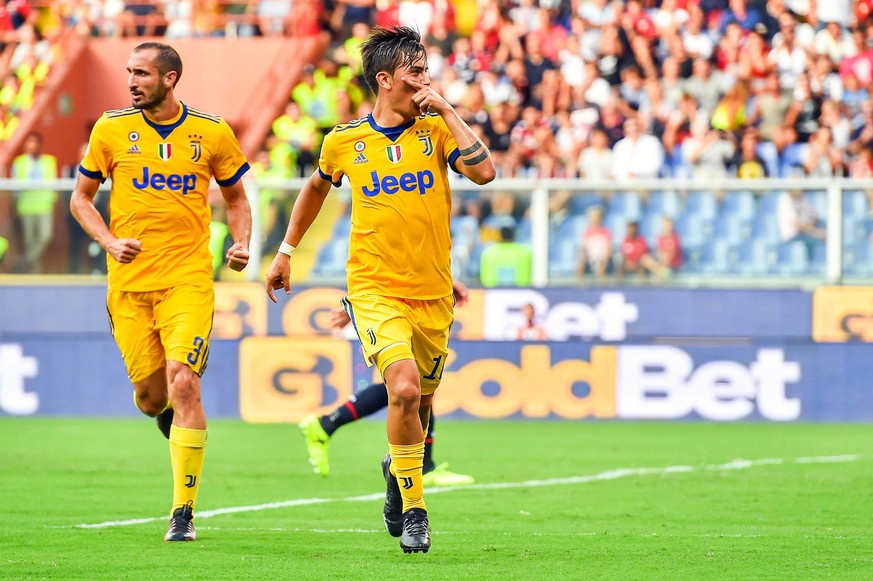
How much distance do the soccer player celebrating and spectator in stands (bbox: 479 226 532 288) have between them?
205 inches

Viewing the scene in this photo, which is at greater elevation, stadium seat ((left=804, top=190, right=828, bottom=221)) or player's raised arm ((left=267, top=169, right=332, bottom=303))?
stadium seat ((left=804, top=190, right=828, bottom=221))

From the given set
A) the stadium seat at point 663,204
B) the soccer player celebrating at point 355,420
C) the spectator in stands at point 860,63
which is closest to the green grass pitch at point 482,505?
the soccer player celebrating at point 355,420

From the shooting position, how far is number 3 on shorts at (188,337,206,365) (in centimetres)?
755

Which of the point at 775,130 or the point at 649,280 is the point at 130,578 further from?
the point at 775,130

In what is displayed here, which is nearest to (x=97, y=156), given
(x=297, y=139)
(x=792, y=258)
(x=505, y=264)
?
(x=505, y=264)

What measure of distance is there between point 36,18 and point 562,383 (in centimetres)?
1318

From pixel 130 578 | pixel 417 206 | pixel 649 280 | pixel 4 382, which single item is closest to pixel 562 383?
pixel 649 280

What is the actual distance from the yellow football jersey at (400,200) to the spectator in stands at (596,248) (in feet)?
28.3

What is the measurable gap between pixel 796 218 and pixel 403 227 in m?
9.33

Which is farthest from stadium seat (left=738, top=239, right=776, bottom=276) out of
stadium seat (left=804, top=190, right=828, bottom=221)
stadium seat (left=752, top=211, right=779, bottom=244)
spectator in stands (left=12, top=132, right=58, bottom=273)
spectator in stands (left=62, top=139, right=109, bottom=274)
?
spectator in stands (left=12, top=132, right=58, bottom=273)

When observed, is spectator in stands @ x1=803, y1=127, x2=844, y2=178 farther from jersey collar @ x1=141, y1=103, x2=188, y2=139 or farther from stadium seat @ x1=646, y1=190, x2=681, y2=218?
jersey collar @ x1=141, y1=103, x2=188, y2=139

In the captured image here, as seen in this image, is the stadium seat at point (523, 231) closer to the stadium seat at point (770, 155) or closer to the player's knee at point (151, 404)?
the stadium seat at point (770, 155)

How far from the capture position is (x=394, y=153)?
7.00 meters

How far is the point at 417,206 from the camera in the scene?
700cm
